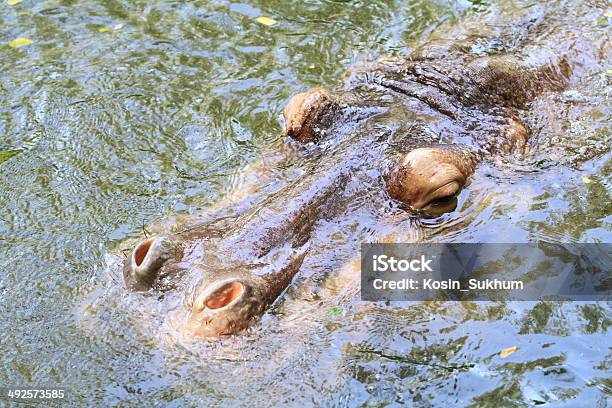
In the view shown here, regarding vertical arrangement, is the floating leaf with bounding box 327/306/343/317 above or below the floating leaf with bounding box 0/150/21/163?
above

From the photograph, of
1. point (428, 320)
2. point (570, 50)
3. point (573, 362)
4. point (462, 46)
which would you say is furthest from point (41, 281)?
point (570, 50)

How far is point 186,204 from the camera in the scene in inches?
237

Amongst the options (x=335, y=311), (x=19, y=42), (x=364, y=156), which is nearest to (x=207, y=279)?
(x=335, y=311)

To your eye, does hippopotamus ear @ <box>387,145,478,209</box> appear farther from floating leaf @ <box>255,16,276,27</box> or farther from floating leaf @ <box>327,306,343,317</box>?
floating leaf @ <box>255,16,276,27</box>

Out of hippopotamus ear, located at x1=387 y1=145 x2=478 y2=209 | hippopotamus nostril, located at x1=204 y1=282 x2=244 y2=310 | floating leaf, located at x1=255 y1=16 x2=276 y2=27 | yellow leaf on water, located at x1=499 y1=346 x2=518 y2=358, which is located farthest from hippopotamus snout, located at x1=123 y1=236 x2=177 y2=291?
floating leaf, located at x1=255 y1=16 x2=276 y2=27

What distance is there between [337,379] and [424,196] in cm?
147

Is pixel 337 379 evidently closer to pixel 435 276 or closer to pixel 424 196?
pixel 435 276

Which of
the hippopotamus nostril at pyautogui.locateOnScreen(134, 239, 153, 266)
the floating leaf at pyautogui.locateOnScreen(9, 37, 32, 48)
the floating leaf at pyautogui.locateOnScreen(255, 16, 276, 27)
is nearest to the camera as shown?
the hippopotamus nostril at pyautogui.locateOnScreen(134, 239, 153, 266)

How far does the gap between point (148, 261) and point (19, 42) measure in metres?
5.33

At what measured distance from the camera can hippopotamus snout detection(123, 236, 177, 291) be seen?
Result: 435 cm

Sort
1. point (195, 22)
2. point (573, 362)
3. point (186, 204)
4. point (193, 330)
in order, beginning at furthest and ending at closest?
1. point (195, 22)
2. point (186, 204)
3. point (573, 362)
4. point (193, 330)

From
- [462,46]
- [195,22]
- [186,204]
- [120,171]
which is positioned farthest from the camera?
[195,22]

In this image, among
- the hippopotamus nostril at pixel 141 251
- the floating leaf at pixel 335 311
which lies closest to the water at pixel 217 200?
the floating leaf at pixel 335 311

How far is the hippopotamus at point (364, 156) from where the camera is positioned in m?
4.36
